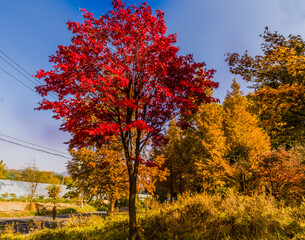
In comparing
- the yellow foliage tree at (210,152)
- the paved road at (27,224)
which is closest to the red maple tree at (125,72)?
the paved road at (27,224)

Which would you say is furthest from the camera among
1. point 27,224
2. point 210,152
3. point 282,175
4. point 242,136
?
point 242,136

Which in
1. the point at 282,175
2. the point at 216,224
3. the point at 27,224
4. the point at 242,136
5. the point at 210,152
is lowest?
the point at 27,224

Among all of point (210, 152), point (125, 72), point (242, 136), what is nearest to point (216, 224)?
point (125, 72)

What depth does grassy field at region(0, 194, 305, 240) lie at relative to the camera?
13.2ft

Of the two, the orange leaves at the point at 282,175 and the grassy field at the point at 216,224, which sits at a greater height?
the orange leaves at the point at 282,175

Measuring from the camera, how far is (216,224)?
488cm

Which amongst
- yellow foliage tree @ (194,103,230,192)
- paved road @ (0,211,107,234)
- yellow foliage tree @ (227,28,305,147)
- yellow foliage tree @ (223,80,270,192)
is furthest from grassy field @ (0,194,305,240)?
yellow foliage tree @ (223,80,270,192)

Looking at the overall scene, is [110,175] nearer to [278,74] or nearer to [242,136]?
[278,74]

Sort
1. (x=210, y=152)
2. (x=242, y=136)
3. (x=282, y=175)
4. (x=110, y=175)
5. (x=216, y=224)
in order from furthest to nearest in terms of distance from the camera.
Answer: (x=242, y=136) → (x=210, y=152) → (x=110, y=175) → (x=282, y=175) → (x=216, y=224)

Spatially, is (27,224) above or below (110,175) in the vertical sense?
below

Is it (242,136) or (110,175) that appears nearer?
(110,175)

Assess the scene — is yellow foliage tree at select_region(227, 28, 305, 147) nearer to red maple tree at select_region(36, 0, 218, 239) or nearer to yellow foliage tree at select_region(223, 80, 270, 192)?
red maple tree at select_region(36, 0, 218, 239)

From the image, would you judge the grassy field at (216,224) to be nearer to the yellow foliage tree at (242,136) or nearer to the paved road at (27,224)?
the paved road at (27,224)

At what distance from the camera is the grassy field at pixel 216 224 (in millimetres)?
4031
